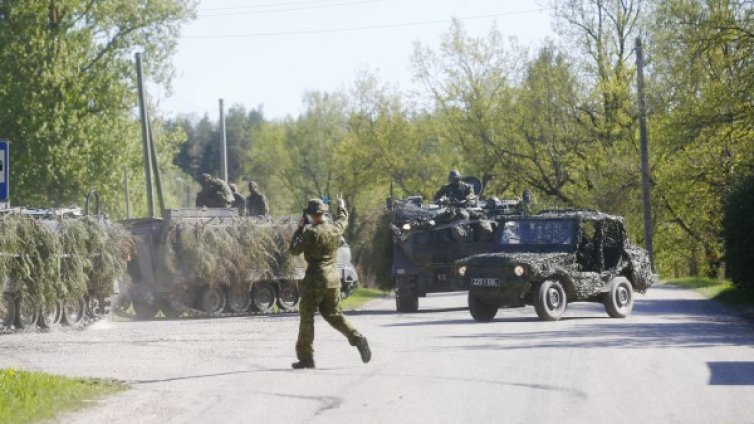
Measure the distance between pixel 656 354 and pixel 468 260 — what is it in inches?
299

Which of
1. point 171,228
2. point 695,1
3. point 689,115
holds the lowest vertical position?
point 171,228

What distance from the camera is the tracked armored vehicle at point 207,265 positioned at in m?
29.3

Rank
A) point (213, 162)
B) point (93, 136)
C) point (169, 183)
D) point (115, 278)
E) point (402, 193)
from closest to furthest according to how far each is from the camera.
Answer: point (115, 278), point (93, 136), point (402, 193), point (169, 183), point (213, 162)

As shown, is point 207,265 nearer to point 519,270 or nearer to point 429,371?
point 519,270

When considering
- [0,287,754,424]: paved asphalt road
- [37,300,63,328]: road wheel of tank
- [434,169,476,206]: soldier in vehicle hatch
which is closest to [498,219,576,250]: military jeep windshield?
[0,287,754,424]: paved asphalt road

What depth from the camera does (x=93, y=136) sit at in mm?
48156

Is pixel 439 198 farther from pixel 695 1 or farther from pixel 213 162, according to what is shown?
pixel 213 162

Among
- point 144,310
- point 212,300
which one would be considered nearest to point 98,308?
point 144,310

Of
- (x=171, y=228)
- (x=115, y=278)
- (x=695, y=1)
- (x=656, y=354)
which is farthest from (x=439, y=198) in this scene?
(x=656, y=354)

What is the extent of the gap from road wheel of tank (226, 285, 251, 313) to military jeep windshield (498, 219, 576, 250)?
22.1 ft

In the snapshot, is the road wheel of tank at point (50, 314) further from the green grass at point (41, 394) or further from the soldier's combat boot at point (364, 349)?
the soldier's combat boot at point (364, 349)

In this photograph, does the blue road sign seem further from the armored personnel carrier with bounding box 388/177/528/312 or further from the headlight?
the armored personnel carrier with bounding box 388/177/528/312

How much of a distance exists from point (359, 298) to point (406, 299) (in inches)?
364

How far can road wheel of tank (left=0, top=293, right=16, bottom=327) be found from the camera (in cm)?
2283
